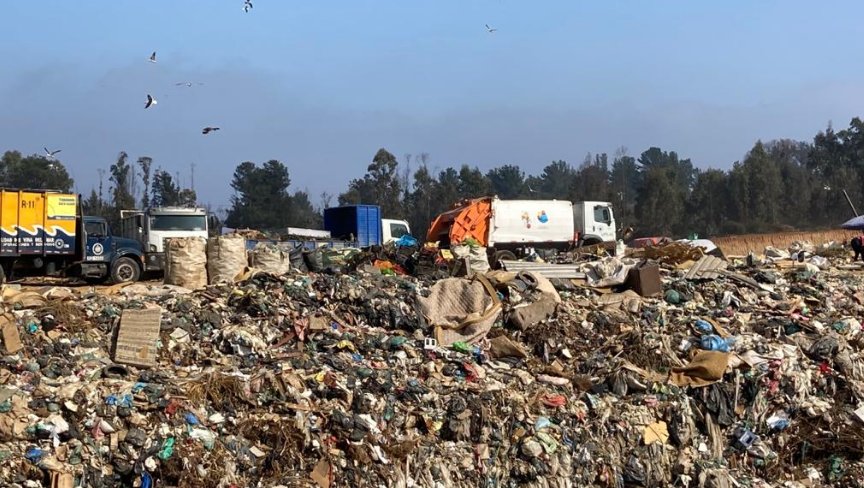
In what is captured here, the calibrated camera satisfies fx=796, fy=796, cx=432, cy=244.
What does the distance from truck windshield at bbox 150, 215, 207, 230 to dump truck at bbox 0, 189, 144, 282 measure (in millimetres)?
2077

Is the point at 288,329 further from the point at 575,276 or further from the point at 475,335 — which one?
the point at 575,276

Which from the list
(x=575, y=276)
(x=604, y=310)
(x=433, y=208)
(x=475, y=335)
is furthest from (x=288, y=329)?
(x=433, y=208)

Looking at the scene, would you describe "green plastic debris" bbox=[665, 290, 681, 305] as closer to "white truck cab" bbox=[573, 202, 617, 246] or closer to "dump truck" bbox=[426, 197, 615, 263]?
"dump truck" bbox=[426, 197, 615, 263]

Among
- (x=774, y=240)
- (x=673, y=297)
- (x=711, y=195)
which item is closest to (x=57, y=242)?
(x=673, y=297)

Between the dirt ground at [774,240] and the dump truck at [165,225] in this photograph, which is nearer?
the dump truck at [165,225]

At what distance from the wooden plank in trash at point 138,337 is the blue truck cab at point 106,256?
8187 millimetres

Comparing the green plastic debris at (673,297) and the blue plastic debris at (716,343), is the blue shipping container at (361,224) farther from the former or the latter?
the blue plastic debris at (716,343)

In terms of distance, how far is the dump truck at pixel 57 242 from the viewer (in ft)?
47.5

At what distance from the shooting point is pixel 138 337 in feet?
25.1

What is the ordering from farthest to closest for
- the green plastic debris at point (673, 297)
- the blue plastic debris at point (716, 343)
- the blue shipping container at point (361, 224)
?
the blue shipping container at point (361, 224) → the green plastic debris at point (673, 297) → the blue plastic debris at point (716, 343)

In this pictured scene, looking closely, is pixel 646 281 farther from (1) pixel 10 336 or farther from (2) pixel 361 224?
(2) pixel 361 224

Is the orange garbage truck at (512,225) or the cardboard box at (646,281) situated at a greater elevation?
the orange garbage truck at (512,225)

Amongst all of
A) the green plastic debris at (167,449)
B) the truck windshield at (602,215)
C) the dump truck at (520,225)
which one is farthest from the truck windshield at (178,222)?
the green plastic debris at (167,449)

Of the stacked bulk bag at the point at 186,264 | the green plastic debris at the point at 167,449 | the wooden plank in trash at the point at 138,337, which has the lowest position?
the green plastic debris at the point at 167,449
